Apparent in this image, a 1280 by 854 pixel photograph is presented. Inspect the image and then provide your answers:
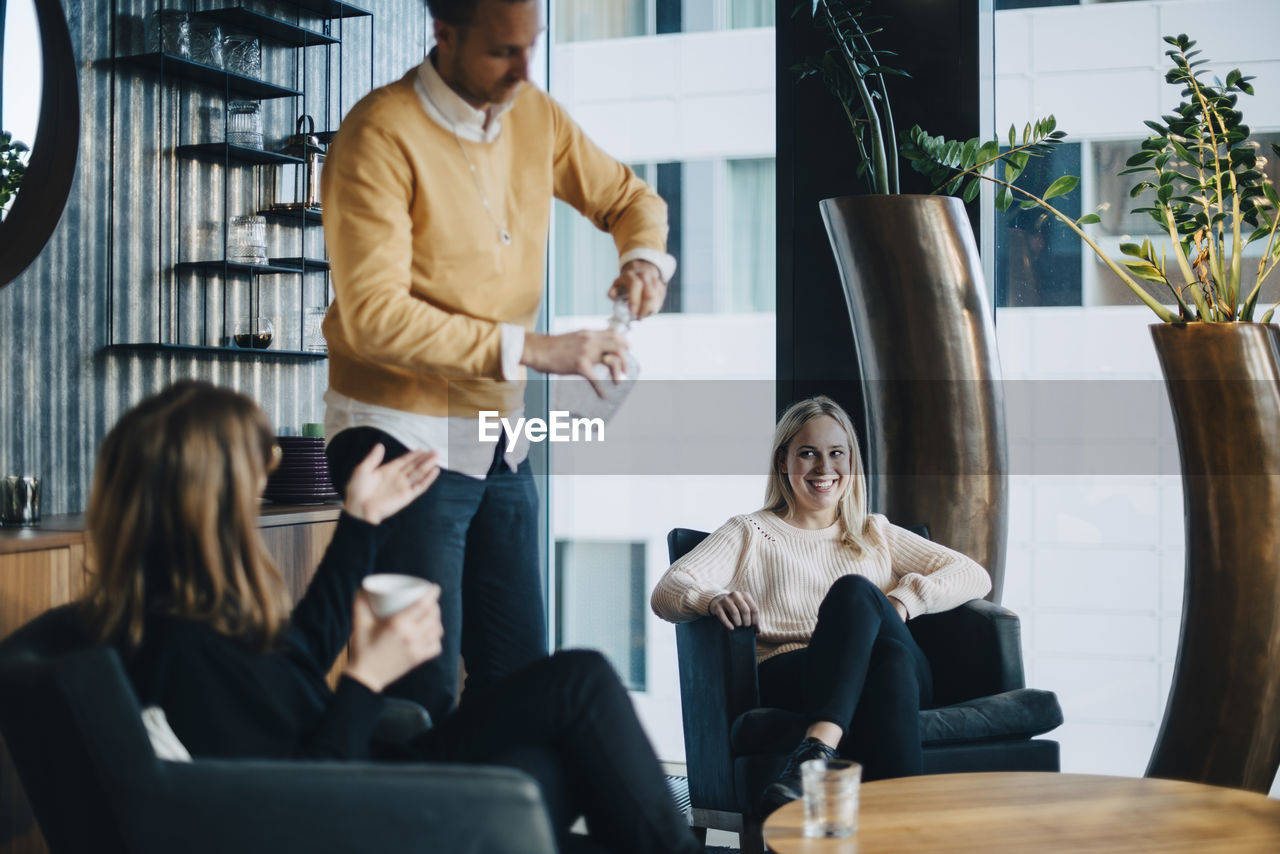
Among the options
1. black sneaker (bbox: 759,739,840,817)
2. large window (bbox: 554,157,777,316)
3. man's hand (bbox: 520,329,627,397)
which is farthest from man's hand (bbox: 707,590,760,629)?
large window (bbox: 554,157,777,316)

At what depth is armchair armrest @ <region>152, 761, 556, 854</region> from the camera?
1166mm

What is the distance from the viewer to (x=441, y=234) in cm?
162

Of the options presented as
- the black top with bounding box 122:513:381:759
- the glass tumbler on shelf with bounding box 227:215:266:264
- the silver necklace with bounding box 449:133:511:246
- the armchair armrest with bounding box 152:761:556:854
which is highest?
the glass tumbler on shelf with bounding box 227:215:266:264

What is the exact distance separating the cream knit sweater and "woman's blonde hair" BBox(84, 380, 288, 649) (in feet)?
4.58

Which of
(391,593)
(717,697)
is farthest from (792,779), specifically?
(391,593)

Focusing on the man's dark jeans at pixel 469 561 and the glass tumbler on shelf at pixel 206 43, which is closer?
the man's dark jeans at pixel 469 561

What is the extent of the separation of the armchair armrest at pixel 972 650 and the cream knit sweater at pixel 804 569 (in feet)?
0.18

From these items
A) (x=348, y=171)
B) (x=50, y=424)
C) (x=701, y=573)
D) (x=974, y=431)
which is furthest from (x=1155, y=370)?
(x=50, y=424)

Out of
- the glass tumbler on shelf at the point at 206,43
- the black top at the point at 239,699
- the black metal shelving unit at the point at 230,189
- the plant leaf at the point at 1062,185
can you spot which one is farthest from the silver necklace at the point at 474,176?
the plant leaf at the point at 1062,185

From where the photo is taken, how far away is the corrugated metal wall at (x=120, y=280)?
107 inches

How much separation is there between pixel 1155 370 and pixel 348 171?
2509mm

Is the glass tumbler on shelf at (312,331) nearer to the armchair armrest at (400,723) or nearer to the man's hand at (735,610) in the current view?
the man's hand at (735,610)

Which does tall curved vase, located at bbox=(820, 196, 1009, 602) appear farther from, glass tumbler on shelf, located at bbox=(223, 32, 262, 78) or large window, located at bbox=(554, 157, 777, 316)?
glass tumbler on shelf, located at bbox=(223, 32, 262, 78)

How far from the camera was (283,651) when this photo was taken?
1393 millimetres
